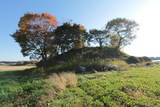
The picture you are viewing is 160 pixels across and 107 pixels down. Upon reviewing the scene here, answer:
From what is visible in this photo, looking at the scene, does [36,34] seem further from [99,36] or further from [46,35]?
[99,36]

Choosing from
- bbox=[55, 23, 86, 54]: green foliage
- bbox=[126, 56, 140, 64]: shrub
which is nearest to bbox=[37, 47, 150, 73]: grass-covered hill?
bbox=[126, 56, 140, 64]: shrub

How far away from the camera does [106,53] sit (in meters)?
24.8

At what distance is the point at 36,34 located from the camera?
19.1m

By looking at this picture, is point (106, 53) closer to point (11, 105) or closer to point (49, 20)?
point (49, 20)

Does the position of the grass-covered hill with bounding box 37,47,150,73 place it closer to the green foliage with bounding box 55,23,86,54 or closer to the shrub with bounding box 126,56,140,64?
the shrub with bounding box 126,56,140,64

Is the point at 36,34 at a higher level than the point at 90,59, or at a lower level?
higher

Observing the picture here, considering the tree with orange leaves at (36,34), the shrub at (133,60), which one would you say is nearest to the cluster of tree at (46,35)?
the tree with orange leaves at (36,34)

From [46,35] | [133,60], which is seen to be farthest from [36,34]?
[133,60]

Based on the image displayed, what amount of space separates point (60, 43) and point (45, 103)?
51.4 feet

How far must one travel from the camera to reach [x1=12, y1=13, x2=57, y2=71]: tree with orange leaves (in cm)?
1892

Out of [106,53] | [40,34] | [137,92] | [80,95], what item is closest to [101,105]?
[80,95]

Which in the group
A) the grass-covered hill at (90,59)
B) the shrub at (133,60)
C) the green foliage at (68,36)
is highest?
the green foliage at (68,36)

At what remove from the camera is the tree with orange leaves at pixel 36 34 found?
62.1 feet

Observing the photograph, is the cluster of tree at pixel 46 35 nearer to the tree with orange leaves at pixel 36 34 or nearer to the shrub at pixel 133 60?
the tree with orange leaves at pixel 36 34
